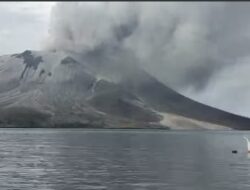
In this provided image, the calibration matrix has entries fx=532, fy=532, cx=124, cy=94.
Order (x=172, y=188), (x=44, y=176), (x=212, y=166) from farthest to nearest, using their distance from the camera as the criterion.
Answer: (x=212, y=166) → (x=44, y=176) → (x=172, y=188)

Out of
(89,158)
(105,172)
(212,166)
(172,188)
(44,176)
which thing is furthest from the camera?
(89,158)

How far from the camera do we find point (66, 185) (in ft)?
224

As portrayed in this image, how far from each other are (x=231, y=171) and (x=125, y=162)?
23.4 m

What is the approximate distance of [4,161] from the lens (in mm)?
104562

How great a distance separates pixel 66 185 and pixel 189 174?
22.7 metres

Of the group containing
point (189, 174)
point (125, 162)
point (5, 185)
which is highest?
point (125, 162)

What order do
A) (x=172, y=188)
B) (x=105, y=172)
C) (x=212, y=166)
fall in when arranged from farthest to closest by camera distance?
(x=212, y=166) → (x=105, y=172) → (x=172, y=188)

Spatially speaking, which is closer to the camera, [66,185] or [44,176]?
[66,185]

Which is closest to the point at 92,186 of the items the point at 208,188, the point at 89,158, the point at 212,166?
the point at 208,188

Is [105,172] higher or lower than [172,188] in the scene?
higher

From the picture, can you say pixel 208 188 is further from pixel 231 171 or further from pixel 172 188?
pixel 231 171

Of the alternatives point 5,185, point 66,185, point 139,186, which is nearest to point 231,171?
point 139,186

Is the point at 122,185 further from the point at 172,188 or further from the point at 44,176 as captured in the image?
the point at 44,176

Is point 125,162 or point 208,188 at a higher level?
point 125,162
